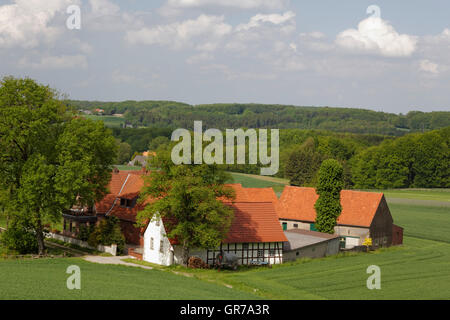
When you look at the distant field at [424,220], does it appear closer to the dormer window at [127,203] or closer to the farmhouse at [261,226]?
the farmhouse at [261,226]

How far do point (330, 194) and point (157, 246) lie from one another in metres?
18.3

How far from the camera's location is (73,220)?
1992 inches

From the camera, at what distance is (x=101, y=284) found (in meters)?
27.8

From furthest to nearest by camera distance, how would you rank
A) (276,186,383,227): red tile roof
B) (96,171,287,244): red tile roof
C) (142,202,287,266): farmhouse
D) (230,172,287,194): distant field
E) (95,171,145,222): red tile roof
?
1. (230,172,287,194): distant field
2. (276,186,383,227): red tile roof
3. (95,171,145,222): red tile roof
4. (96,171,287,244): red tile roof
5. (142,202,287,266): farmhouse

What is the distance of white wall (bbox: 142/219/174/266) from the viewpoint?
40.1 metres

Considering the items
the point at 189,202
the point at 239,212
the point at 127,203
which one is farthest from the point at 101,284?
the point at 127,203

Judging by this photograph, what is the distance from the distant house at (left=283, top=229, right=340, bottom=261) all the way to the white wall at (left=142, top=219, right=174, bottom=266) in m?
10.0

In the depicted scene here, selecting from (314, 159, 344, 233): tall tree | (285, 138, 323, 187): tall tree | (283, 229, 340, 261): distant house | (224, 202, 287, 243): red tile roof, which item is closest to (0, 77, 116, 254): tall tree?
(224, 202, 287, 243): red tile roof

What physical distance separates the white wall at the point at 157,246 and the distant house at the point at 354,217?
19.5 m

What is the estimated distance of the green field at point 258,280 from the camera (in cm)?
2609

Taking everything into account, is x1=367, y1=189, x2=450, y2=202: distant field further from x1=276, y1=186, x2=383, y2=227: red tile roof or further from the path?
the path

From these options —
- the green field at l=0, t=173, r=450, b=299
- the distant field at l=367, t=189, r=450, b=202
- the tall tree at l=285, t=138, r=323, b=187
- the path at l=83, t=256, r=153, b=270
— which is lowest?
the path at l=83, t=256, r=153, b=270

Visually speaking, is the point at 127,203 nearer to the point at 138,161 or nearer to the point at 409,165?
the point at 409,165
